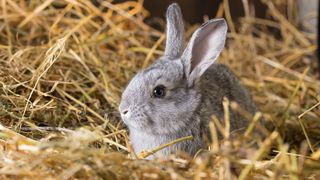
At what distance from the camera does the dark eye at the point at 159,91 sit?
2729 millimetres

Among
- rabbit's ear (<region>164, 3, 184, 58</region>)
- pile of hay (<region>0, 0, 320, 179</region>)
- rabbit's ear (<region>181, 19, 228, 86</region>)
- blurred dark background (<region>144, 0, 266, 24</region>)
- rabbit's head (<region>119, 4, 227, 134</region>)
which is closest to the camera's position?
pile of hay (<region>0, 0, 320, 179</region>)

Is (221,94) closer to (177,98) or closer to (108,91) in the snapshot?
(177,98)

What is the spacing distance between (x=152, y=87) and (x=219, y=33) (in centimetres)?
43

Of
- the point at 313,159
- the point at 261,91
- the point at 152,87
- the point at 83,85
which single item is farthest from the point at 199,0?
the point at 313,159

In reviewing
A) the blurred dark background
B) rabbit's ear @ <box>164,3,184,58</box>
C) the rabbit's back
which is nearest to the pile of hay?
the blurred dark background

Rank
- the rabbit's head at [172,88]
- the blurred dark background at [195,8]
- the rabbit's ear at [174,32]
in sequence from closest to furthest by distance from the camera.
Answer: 1. the rabbit's head at [172,88]
2. the rabbit's ear at [174,32]
3. the blurred dark background at [195,8]

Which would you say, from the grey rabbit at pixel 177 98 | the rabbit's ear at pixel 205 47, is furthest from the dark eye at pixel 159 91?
the rabbit's ear at pixel 205 47

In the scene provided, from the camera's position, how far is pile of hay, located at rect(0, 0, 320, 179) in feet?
6.68

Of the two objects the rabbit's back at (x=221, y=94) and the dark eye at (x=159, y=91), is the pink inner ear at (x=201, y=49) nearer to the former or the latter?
the rabbit's back at (x=221, y=94)

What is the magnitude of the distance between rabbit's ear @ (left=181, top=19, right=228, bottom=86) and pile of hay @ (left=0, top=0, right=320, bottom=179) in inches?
18.5

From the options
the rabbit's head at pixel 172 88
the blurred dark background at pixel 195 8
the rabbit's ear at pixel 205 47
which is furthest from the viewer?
the blurred dark background at pixel 195 8

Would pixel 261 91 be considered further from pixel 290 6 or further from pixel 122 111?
pixel 122 111

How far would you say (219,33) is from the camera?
111 inches

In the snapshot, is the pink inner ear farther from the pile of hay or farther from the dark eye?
the pile of hay
